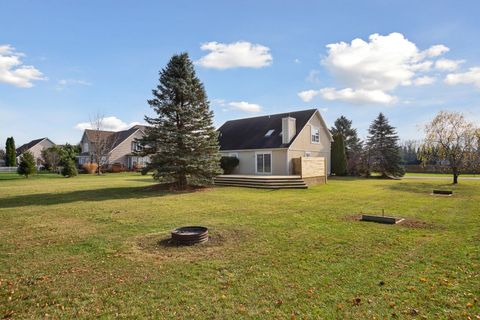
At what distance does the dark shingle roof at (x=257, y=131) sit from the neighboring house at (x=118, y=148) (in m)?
17.8

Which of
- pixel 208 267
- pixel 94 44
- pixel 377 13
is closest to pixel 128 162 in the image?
pixel 94 44

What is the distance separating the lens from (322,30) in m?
13.5

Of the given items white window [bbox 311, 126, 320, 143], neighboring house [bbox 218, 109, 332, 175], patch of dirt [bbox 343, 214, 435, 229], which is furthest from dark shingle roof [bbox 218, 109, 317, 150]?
patch of dirt [bbox 343, 214, 435, 229]

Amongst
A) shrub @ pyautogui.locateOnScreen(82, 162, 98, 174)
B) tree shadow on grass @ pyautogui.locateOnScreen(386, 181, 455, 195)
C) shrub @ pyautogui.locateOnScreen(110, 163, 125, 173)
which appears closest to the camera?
tree shadow on grass @ pyautogui.locateOnScreen(386, 181, 455, 195)

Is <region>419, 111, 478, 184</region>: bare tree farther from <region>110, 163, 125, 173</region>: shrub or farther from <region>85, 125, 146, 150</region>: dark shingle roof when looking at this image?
<region>85, 125, 146, 150</region>: dark shingle roof

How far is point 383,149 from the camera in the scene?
29.7 metres

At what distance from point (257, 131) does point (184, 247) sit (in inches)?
817

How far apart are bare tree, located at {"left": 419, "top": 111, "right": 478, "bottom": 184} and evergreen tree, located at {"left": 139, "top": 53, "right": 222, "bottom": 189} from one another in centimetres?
1592

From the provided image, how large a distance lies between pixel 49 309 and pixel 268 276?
9.39 feet

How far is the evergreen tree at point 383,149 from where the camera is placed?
2806 cm

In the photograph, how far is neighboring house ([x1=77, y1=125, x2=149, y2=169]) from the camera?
1623 inches

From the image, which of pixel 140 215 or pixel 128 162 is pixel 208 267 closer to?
pixel 140 215

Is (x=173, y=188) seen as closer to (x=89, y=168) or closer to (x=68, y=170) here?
(x=68, y=170)

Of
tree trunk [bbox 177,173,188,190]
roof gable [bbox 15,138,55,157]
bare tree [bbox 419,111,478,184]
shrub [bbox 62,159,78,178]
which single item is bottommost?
tree trunk [bbox 177,173,188,190]
